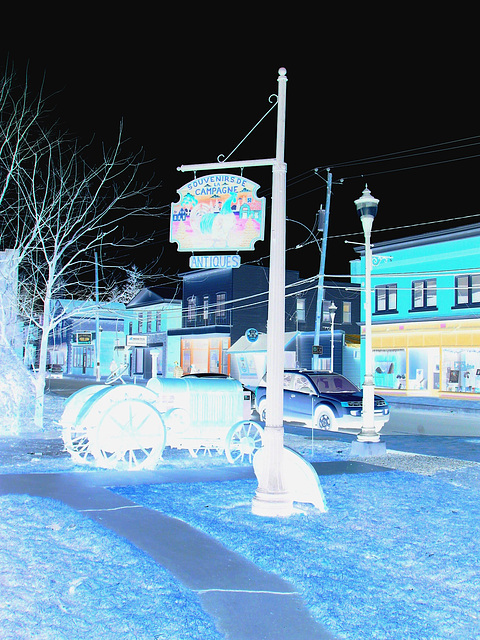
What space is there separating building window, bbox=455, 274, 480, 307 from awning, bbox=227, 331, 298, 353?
12593mm

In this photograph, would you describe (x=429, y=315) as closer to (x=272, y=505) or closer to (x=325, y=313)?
(x=325, y=313)

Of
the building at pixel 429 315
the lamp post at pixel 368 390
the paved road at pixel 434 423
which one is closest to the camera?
the lamp post at pixel 368 390

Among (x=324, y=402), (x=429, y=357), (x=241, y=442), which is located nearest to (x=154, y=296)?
(x=429, y=357)

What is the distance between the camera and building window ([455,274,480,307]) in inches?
1300

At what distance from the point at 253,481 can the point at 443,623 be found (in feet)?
17.4

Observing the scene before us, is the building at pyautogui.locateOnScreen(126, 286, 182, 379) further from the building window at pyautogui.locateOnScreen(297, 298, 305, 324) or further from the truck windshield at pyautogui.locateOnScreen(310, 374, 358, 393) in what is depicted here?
the truck windshield at pyautogui.locateOnScreen(310, 374, 358, 393)

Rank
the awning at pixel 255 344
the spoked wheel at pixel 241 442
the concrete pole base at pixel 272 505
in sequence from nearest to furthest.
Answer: the concrete pole base at pixel 272 505 → the spoked wheel at pixel 241 442 → the awning at pixel 255 344

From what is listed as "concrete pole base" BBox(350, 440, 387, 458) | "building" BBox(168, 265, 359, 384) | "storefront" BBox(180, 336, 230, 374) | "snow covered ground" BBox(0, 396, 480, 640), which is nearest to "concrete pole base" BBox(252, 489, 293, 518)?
"snow covered ground" BBox(0, 396, 480, 640)

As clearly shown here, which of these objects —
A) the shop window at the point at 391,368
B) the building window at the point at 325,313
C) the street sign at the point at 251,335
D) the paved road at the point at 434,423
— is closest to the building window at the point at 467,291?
the shop window at the point at 391,368

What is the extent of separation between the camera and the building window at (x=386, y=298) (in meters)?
37.7

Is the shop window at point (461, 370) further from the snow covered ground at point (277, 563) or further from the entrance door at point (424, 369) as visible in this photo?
the snow covered ground at point (277, 563)

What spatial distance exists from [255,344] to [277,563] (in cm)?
4095

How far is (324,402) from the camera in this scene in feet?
61.5

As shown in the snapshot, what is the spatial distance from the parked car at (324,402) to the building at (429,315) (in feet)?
42.6
